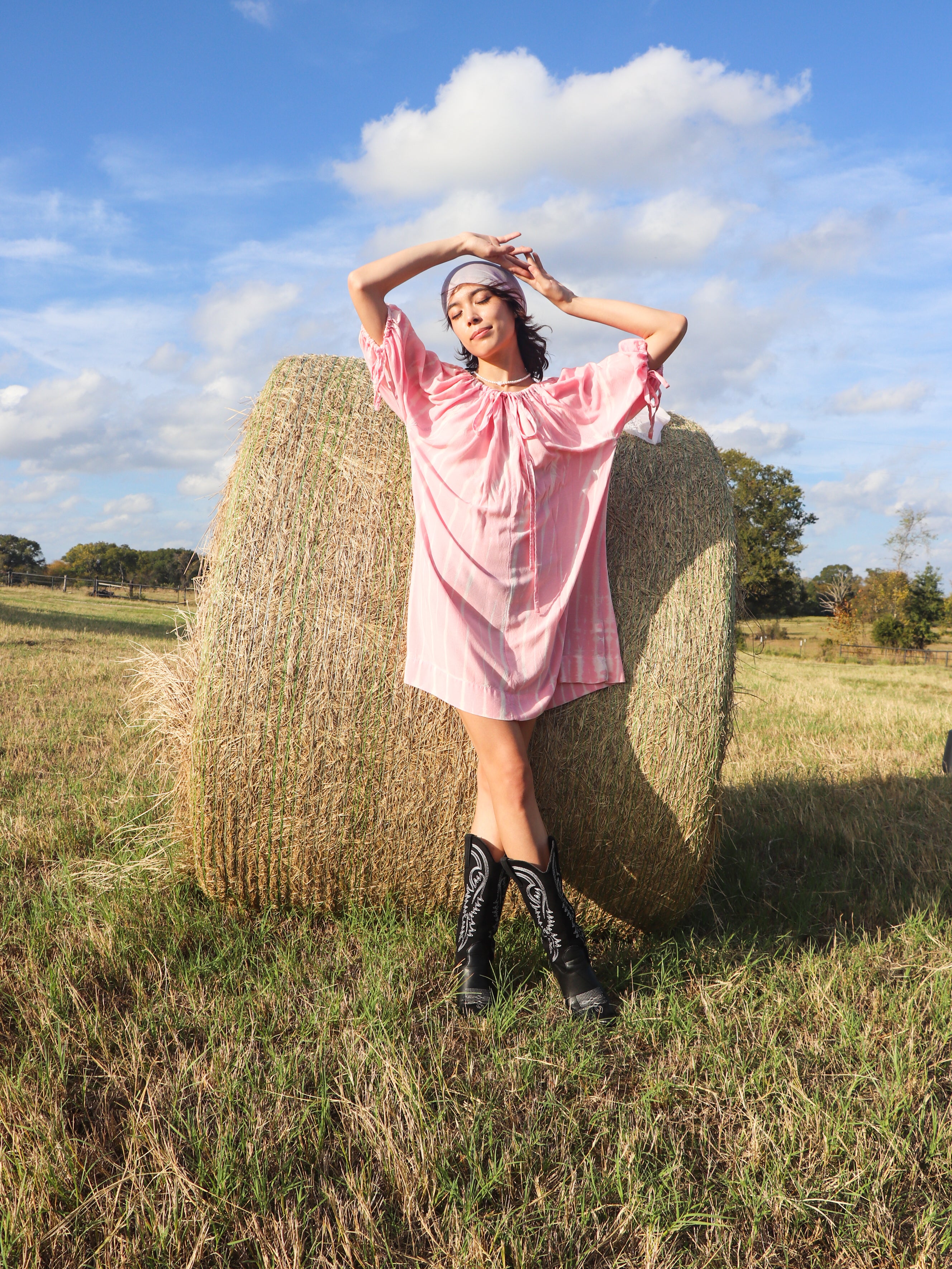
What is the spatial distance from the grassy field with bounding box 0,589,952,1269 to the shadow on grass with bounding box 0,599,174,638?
9.76 meters

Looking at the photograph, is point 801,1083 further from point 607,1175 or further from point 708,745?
point 708,745

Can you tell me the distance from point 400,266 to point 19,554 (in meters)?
73.5

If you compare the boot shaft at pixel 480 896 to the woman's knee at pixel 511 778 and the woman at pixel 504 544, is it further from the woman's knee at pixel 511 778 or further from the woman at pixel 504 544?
the woman's knee at pixel 511 778

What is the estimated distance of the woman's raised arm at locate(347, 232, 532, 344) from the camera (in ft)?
9.92

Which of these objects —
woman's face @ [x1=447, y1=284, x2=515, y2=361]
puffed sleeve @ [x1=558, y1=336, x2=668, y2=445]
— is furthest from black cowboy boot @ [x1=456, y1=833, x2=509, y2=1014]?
woman's face @ [x1=447, y1=284, x2=515, y2=361]

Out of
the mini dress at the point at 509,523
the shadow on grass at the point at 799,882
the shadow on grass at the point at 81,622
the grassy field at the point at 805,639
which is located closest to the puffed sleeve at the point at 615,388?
the mini dress at the point at 509,523

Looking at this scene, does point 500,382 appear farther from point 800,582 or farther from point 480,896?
point 800,582

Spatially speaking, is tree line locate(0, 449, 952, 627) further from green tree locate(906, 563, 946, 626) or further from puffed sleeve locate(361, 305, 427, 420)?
puffed sleeve locate(361, 305, 427, 420)

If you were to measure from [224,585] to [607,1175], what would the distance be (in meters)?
2.18

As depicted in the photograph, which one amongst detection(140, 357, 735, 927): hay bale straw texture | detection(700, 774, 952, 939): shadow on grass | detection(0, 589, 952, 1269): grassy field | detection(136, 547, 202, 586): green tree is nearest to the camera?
detection(0, 589, 952, 1269): grassy field

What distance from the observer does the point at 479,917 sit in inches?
113

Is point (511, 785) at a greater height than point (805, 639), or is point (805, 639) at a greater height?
point (805, 639)

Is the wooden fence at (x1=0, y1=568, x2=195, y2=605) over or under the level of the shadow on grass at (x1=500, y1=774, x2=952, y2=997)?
over

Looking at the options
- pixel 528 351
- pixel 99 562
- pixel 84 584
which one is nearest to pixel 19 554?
pixel 99 562
